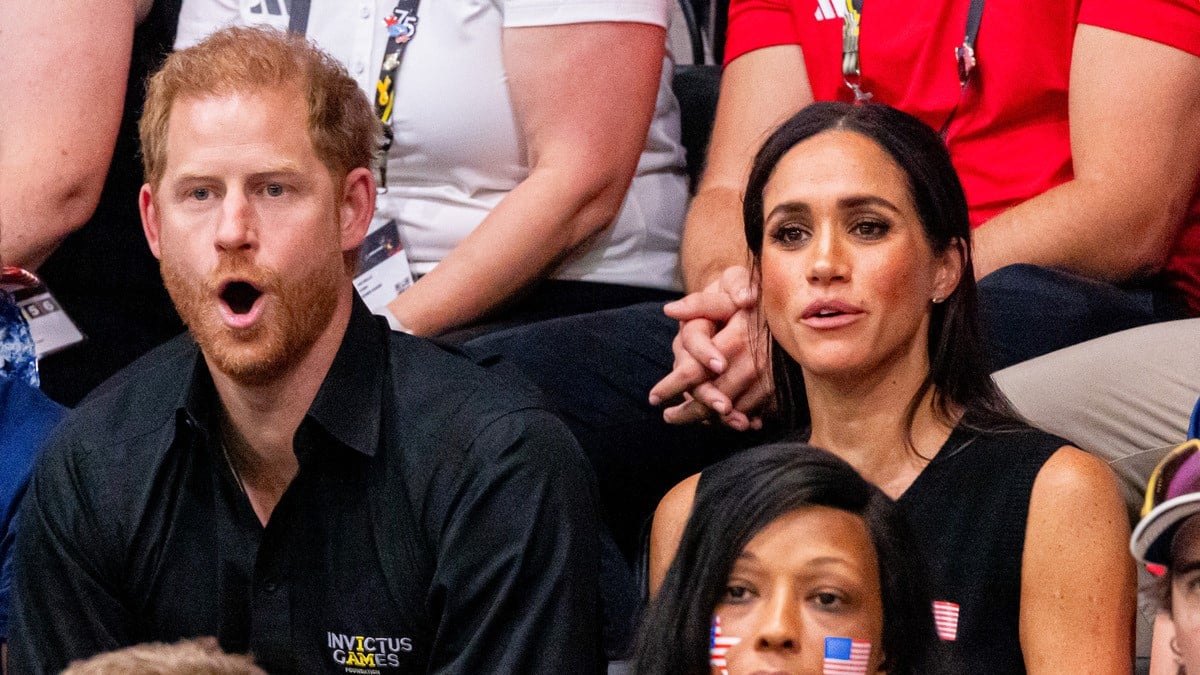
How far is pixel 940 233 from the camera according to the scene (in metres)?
2.13

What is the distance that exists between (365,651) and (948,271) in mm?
882

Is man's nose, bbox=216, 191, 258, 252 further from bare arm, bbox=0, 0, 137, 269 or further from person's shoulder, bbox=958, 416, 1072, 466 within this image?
person's shoulder, bbox=958, 416, 1072, 466

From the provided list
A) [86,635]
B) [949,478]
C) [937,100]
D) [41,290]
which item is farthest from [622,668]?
[41,290]

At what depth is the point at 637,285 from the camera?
114 inches

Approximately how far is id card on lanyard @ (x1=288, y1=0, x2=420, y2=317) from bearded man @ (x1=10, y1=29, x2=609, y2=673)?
23.5 inches

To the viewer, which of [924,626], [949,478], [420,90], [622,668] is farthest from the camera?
[420,90]

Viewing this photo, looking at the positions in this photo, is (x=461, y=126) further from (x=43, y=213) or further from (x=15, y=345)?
(x=15, y=345)

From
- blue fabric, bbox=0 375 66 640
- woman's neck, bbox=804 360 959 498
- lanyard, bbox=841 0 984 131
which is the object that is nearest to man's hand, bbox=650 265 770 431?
woman's neck, bbox=804 360 959 498

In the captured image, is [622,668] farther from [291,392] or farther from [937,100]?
[937,100]

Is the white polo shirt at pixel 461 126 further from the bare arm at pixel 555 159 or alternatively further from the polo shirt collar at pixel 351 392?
the polo shirt collar at pixel 351 392

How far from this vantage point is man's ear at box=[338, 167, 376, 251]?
2236 millimetres

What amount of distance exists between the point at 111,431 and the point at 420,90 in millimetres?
913

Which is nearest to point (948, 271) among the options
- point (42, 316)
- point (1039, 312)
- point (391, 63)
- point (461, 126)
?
point (1039, 312)

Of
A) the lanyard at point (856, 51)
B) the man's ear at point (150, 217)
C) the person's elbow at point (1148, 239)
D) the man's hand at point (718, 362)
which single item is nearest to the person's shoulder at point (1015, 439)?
the man's hand at point (718, 362)
